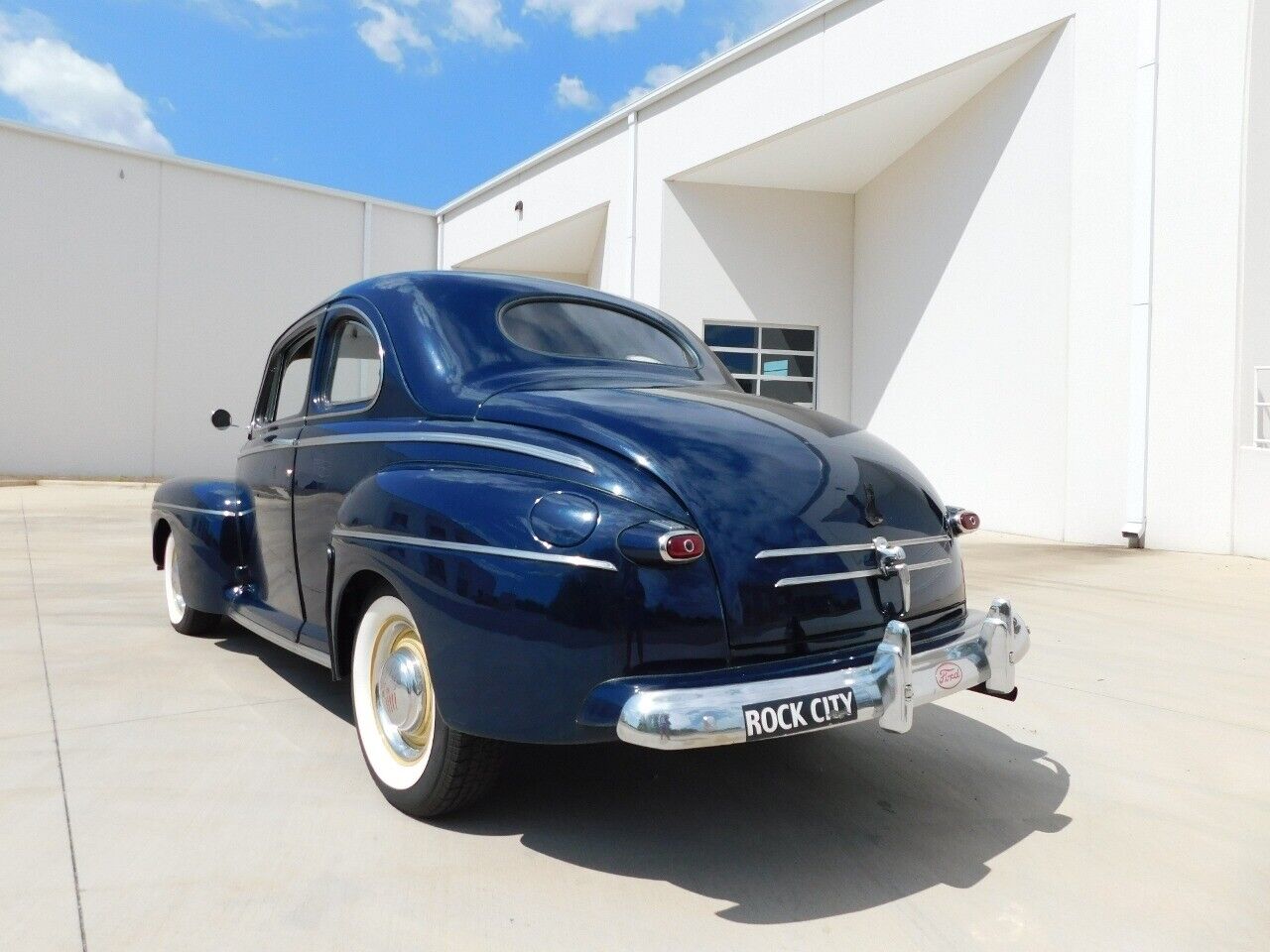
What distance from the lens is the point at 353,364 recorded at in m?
3.47

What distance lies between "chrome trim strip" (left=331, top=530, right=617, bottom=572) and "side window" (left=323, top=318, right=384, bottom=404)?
2.41 ft

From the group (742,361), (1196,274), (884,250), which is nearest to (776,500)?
(1196,274)

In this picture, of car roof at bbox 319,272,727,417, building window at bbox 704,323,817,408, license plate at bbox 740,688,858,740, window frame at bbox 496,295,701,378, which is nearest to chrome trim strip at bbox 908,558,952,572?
license plate at bbox 740,688,858,740

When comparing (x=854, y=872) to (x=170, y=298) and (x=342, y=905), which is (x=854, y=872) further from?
(x=170, y=298)

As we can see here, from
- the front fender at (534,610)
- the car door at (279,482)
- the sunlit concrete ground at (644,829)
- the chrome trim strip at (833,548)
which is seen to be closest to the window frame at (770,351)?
the sunlit concrete ground at (644,829)

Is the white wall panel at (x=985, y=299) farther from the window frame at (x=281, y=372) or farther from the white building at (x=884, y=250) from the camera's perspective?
the window frame at (x=281, y=372)

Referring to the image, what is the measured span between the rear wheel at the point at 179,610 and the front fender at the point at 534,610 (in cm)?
294

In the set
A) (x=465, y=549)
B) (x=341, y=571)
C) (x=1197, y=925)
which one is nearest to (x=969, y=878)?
(x=1197, y=925)

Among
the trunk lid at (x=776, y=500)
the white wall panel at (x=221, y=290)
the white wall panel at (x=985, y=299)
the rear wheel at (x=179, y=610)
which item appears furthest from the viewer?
the white wall panel at (x=221, y=290)

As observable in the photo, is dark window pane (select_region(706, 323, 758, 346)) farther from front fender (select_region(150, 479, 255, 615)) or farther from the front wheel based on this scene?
the front wheel

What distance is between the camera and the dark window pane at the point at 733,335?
1563 cm

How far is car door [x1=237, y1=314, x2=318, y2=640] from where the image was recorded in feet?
11.6

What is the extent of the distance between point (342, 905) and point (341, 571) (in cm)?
101

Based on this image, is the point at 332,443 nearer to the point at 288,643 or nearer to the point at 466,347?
the point at 466,347
